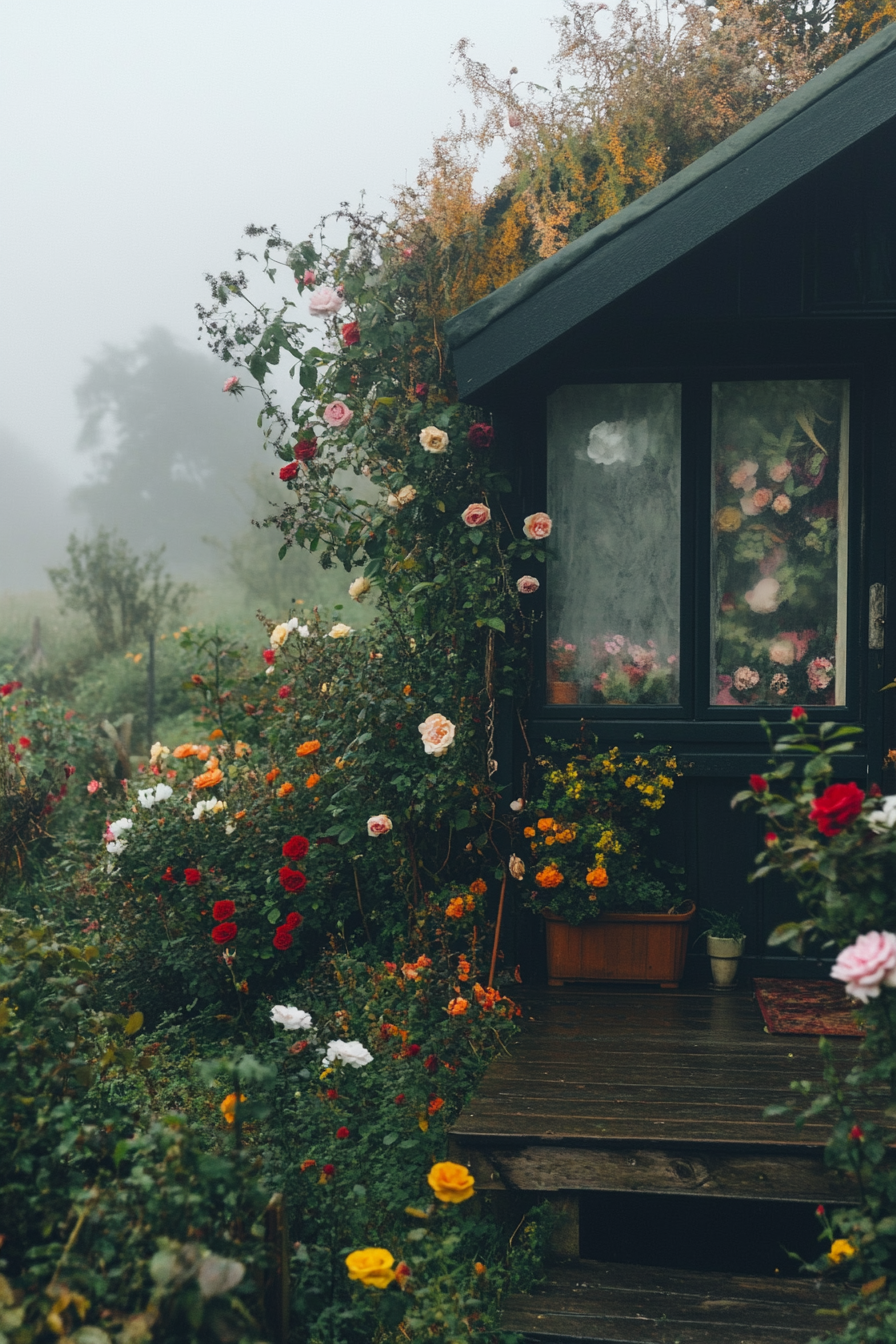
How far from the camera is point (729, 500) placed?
3895mm

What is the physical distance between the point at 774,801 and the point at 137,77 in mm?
38042

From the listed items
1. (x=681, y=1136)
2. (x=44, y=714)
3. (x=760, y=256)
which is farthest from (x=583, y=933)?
(x=44, y=714)

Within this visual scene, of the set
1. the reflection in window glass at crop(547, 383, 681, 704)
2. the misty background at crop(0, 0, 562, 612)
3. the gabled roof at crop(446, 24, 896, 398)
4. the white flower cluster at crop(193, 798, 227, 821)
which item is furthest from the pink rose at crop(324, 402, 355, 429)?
the misty background at crop(0, 0, 562, 612)

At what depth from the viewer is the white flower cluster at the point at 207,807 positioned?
408 centimetres

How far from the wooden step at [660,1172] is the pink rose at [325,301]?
3.00 metres

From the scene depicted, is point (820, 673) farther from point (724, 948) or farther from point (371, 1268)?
point (371, 1268)

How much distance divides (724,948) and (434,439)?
2.19 m

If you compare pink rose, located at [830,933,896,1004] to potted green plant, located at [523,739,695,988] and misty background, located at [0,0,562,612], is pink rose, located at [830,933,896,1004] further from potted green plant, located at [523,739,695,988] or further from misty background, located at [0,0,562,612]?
misty background, located at [0,0,562,612]

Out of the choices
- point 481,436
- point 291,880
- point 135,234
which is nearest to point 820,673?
point 481,436

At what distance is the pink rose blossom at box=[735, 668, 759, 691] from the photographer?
3885 millimetres

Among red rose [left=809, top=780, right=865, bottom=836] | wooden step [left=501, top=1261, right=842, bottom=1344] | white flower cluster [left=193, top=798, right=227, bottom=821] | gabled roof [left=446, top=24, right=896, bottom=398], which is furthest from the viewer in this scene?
white flower cluster [left=193, top=798, right=227, bottom=821]

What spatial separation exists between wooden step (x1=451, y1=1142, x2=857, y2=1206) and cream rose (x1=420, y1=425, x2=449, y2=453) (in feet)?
7.66

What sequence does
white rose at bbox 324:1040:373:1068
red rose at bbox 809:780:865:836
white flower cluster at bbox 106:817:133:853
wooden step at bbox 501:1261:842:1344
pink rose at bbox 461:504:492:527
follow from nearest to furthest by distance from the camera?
red rose at bbox 809:780:865:836, wooden step at bbox 501:1261:842:1344, white rose at bbox 324:1040:373:1068, pink rose at bbox 461:504:492:527, white flower cluster at bbox 106:817:133:853

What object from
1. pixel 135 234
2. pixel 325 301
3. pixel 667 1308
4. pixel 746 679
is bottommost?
pixel 667 1308
